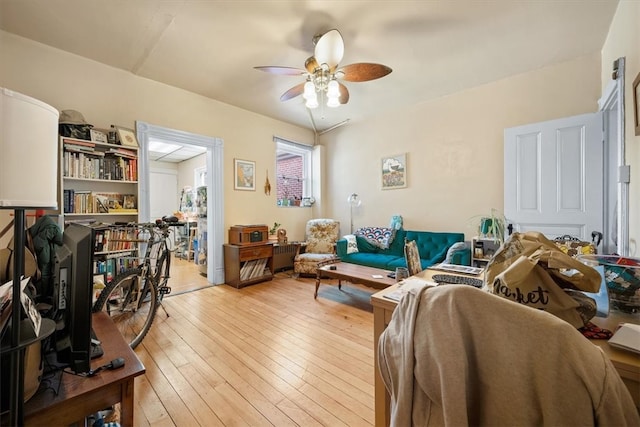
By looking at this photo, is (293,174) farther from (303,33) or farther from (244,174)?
(303,33)

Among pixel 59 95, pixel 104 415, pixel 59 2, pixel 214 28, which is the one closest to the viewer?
pixel 104 415

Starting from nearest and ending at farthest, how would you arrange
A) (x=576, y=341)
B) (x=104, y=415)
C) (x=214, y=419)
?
(x=576, y=341), (x=104, y=415), (x=214, y=419)

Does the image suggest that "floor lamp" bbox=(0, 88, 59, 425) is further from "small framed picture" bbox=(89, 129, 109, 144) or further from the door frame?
the door frame

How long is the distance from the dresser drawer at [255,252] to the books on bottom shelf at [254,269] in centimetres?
10

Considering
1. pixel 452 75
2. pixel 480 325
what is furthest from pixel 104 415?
pixel 452 75

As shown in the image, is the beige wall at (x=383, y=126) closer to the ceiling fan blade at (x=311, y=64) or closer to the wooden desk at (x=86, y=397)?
the ceiling fan blade at (x=311, y=64)

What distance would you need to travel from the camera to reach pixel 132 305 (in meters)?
2.38

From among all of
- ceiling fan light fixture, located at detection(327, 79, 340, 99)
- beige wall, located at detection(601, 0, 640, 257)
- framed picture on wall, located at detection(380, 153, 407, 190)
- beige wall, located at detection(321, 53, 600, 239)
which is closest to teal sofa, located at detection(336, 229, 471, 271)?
beige wall, located at detection(321, 53, 600, 239)

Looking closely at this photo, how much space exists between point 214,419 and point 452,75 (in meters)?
3.97

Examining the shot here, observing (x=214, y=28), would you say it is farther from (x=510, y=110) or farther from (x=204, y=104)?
(x=510, y=110)

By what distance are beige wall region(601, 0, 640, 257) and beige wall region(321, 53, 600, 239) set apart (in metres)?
0.88

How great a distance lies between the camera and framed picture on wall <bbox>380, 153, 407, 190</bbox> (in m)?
4.11

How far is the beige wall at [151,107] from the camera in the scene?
244 cm

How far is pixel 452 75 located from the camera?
3.11 metres
